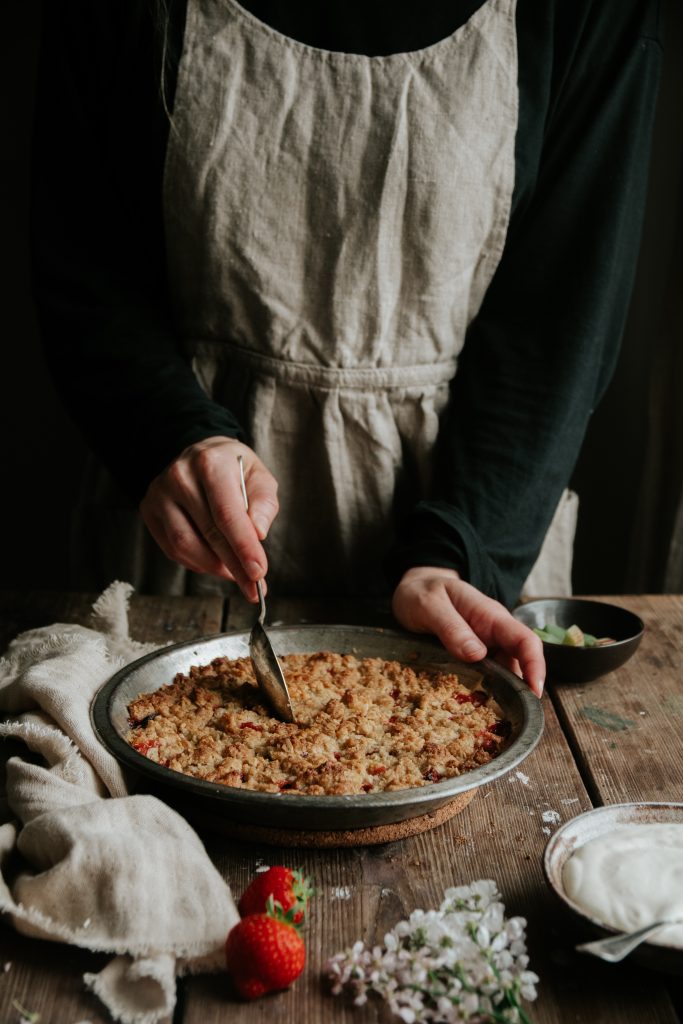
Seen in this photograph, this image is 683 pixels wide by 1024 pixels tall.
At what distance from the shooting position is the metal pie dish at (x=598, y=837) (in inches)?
30.7

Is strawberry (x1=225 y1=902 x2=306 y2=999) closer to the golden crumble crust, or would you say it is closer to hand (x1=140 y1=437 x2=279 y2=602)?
the golden crumble crust

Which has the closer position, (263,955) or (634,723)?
(263,955)

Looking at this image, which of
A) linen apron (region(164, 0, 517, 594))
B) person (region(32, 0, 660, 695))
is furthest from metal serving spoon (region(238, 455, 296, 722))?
linen apron (region(164, 0, 517, 594))

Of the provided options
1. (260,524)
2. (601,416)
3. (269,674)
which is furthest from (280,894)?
(601,416)

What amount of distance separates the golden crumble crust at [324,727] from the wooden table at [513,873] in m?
0.06

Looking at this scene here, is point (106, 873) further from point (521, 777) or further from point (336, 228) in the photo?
point (336, 228)

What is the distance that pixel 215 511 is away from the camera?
1.26 meters

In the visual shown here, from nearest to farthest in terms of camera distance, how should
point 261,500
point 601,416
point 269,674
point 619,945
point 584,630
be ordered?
point 619,945 → point 269,674 → point 261,500 → point 584,630 → point 601,416

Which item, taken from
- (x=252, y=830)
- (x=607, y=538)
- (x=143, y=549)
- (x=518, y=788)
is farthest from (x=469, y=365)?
(x=607, y=538)

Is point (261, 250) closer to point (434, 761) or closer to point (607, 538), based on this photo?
point (434, 761)

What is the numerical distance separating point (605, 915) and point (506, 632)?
0.46 meters

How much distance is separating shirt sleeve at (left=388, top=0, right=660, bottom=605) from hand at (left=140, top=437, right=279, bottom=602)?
280mm

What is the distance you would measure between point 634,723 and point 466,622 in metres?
0.24

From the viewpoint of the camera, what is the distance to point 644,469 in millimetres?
2404
